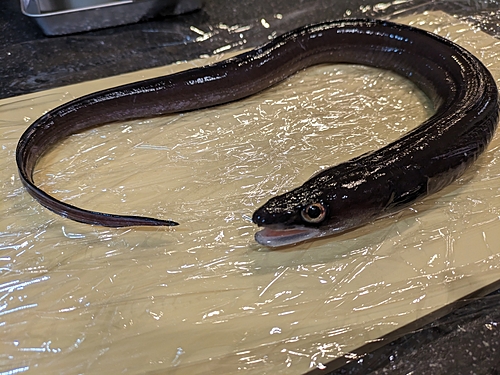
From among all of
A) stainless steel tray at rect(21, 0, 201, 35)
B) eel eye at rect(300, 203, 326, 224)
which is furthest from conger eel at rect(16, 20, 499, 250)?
stainless steel tray at rect(21, 0, 201, 35)

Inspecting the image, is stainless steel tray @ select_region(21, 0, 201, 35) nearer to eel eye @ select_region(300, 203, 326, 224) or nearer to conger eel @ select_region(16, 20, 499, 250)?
conger eel @ select_region(16, 20, 499, 250)

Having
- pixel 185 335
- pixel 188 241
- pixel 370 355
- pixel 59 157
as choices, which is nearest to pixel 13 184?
pixel 59 157

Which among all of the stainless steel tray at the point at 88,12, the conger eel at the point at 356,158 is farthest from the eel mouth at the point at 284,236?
the stainless steel tray at the point at 88,12

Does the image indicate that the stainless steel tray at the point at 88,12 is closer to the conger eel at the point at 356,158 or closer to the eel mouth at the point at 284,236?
the conger eel at the point at 356,158

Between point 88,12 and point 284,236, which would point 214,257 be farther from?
point 88,12

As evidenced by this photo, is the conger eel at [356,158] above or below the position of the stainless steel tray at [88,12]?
below

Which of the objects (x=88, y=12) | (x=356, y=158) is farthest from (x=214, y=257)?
(x=88, y=12)
